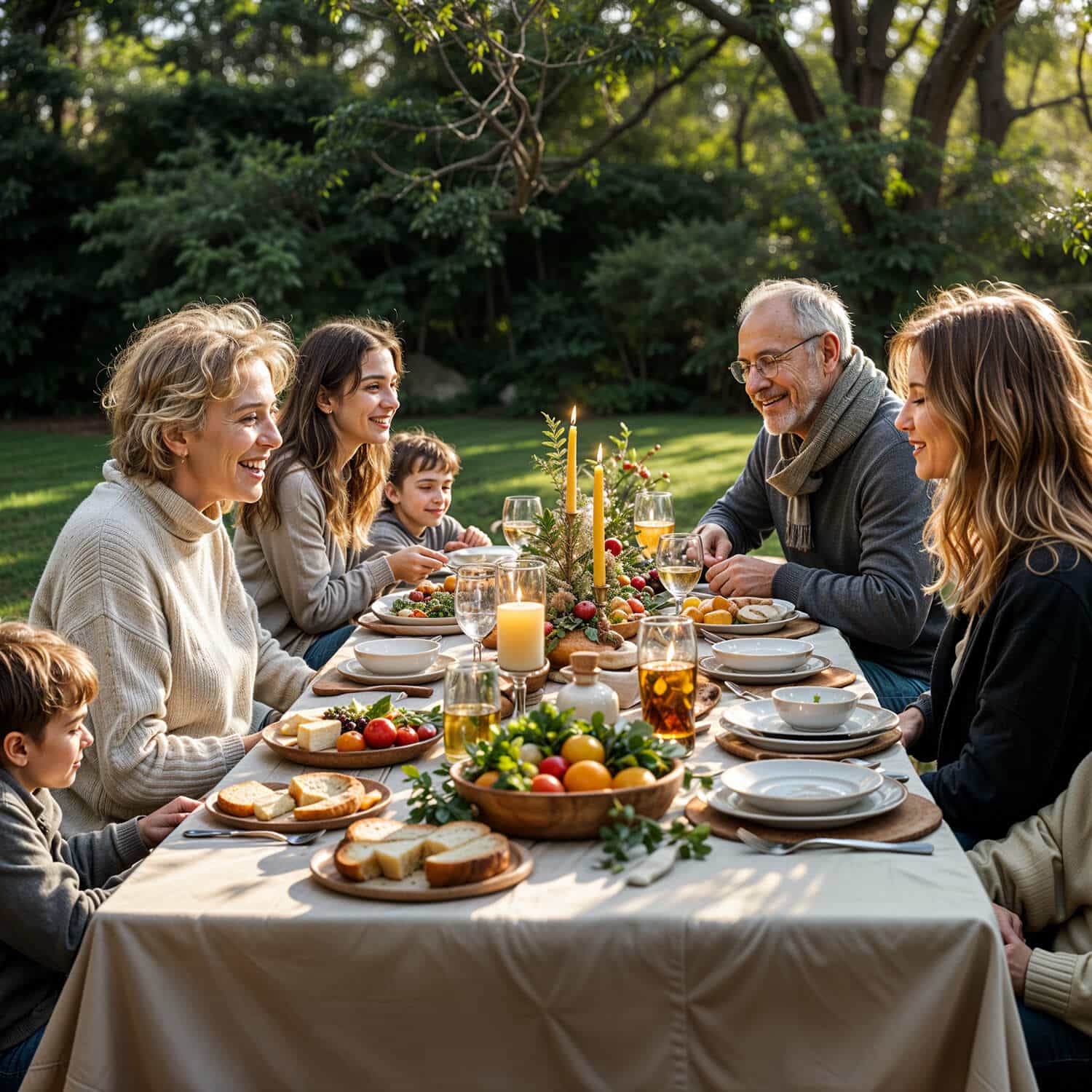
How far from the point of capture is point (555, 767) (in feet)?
6.33

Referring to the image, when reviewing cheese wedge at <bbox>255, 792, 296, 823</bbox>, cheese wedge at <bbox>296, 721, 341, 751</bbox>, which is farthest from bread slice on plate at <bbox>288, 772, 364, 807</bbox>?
cheese wedge at <bbox>296, 721, 341, 751</bbox>

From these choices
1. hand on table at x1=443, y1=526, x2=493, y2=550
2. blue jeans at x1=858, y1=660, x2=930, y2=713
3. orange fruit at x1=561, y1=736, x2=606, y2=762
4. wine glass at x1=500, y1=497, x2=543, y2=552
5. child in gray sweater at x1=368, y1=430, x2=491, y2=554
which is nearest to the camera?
orange fruit at x1=561, y1=736, x2=606, y2=762

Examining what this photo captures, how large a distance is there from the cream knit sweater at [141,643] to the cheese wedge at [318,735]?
0.50 metres

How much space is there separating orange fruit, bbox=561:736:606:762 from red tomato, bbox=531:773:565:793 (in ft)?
0.21

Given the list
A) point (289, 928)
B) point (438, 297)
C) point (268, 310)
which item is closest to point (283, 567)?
point (289, 928)

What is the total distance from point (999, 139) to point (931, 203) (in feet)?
11.8

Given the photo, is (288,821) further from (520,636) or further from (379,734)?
(520,636)

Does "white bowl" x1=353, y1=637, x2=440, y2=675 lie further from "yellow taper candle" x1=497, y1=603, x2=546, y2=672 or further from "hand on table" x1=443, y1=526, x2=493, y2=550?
"hand on table" x1=443, y1=526, x2=493, y2=550

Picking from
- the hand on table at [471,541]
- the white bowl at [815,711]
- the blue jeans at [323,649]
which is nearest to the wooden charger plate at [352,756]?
the white bowl at [815,711]

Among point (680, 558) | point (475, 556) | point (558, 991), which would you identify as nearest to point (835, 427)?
point (680, 558)

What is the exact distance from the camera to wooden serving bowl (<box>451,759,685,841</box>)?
6.09ft

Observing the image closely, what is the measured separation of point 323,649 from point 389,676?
4.58ft

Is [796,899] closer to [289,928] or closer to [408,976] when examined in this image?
[408,976]

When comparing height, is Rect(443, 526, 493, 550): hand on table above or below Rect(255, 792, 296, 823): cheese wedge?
below
